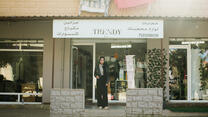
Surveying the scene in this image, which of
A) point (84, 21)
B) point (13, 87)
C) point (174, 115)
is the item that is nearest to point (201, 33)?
point (174, 115)

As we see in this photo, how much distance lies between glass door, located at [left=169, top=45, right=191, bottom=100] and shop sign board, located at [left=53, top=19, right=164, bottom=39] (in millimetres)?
2648

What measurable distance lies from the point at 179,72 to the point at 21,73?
262 inches

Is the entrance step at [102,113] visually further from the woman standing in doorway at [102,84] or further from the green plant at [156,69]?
the green plant at [156,69]

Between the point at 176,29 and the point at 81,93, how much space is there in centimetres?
485

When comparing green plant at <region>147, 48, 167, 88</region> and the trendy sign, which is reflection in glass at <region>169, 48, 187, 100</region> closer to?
green plant at <region>147, 48, 167, 88</region>

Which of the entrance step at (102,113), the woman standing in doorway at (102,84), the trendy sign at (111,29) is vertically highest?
the trendy sign at (111,29)

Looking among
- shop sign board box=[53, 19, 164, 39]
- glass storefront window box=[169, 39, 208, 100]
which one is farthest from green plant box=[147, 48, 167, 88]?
shop sign board box=[53, 19, 164, 39]

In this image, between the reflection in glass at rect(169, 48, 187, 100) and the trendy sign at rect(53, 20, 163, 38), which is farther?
the reflection in glass at rect(169, 48, 187, 100)

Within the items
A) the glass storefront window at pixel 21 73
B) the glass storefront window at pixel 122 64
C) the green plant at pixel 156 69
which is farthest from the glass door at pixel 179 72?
the glass storefront window at pixel 21 73

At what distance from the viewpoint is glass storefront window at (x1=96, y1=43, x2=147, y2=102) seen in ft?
38.5

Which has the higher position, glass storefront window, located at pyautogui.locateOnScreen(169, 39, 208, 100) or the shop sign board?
the shop sign board

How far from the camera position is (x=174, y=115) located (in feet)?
30.0

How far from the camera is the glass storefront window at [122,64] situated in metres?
11.7

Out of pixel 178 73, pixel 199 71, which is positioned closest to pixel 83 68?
pixel 178 73
